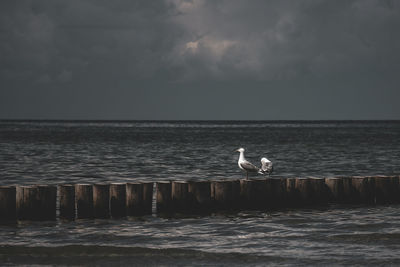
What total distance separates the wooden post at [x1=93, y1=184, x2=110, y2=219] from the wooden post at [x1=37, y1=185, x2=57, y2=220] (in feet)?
3.15

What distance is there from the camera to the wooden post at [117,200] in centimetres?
1326

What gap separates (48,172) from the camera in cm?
2711

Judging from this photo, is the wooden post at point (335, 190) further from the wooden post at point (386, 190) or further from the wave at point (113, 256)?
the wave at point (113, 256)

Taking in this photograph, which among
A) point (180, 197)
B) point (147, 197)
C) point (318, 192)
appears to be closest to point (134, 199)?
point (147, 197)

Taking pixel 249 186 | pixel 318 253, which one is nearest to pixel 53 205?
pixel 249 186

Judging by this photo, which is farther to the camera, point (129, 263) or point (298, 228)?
point (298, 228)

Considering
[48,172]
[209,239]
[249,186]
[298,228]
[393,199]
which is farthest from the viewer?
[48,172]

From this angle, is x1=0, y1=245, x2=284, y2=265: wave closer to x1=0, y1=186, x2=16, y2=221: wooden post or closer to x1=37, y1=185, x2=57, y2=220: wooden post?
x1=0, y1=186, x2=16, y2=221: wooden post

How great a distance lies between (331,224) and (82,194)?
19.9 ft

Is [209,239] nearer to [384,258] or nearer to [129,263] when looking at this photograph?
[129,263]

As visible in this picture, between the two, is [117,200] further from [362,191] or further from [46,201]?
[362,191]

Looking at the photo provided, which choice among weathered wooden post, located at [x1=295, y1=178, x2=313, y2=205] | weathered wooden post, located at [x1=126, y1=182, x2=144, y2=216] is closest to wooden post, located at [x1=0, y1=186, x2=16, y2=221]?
weathered wooden post, located at [x1=126, y1=182, x2=144, y2=216]

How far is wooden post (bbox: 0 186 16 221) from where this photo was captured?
40.9ft

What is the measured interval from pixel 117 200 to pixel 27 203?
209cm
